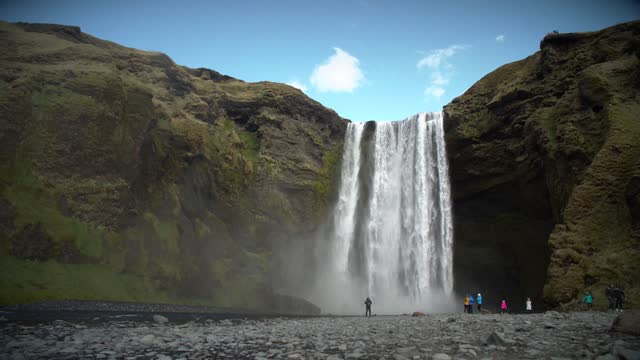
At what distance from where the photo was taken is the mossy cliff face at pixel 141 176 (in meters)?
31.0

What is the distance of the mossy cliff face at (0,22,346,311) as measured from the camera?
102ft

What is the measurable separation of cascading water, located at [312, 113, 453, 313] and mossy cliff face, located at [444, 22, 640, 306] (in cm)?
285

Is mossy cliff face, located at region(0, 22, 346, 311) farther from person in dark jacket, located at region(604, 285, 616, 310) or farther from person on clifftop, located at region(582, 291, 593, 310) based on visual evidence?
person in dark jacket, located at region(604, 285, 616, 310)

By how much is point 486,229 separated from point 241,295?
25.4m

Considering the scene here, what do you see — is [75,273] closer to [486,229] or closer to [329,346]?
[329,346]

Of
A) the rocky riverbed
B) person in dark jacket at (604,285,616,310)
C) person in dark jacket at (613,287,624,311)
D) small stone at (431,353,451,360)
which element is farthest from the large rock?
person in dark jacket at (604,285,616,310)

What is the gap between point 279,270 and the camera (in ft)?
144

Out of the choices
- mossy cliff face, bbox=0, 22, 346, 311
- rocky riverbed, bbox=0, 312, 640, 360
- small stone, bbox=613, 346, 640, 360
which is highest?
mossy cliff face, bbox=0, 22, 346, 311

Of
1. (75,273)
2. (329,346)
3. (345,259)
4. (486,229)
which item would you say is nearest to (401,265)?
(345,259)

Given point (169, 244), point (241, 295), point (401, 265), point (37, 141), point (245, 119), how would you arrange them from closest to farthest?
point (37, 141) < point (169, 244) < point (241, 295) < point (401, 265) < point (245, 119)

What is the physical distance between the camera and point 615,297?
883 inches

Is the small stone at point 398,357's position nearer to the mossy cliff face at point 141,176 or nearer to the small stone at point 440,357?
the small stone at point 440,357

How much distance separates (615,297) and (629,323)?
14.4 m

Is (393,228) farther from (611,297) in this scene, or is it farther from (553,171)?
(611,297)
